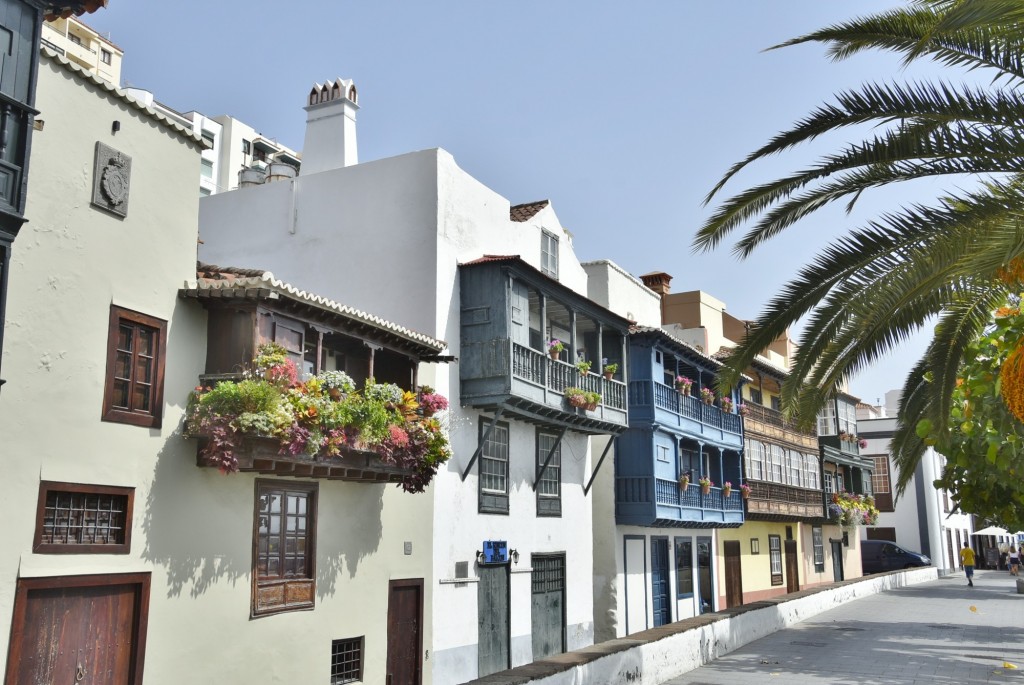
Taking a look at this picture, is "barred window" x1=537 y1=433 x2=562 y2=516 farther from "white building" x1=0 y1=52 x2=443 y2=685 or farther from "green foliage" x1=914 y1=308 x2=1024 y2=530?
"green foliage" x1=914 y1=308 x2=1024 y2=530

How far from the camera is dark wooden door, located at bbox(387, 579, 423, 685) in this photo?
16875mm

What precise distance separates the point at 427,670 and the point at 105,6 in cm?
1251

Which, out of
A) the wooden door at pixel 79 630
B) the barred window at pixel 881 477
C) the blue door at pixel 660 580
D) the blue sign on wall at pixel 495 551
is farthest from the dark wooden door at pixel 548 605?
the barred window at pixel 881 477

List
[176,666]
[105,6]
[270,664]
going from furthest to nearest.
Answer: [270,664] < [176,666] < [105,6]

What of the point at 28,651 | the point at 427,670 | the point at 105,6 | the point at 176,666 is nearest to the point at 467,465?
the point at 427,670

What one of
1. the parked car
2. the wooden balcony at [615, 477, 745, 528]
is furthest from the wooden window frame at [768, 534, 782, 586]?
the parked car

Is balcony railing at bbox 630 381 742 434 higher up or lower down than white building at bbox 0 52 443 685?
higher up

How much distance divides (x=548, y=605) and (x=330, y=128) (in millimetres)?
12037

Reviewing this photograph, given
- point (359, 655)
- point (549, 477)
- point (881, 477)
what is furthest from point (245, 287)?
point (881, 477)

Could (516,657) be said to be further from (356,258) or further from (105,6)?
(105,6)

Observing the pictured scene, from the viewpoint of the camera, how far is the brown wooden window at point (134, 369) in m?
11.7

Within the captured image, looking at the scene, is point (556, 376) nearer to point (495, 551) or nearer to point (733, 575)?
point (495, 551)

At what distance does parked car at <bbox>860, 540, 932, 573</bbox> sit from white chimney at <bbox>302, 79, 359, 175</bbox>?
144ft

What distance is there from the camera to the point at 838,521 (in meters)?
42.8
